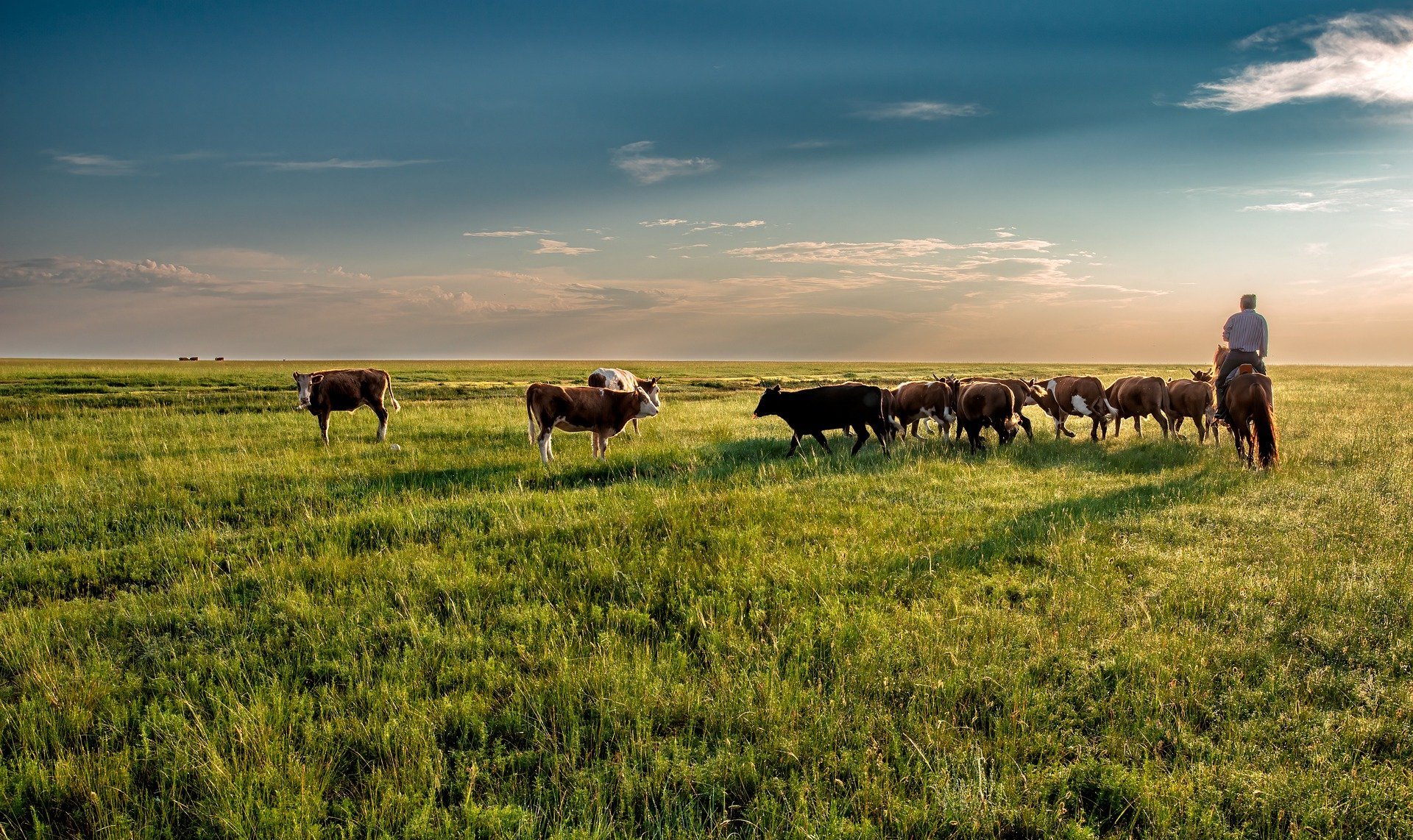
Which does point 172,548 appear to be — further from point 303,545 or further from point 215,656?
point 215,656

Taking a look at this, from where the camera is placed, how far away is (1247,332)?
13.9 metres

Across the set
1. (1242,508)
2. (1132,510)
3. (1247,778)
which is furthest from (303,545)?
(1242,508)

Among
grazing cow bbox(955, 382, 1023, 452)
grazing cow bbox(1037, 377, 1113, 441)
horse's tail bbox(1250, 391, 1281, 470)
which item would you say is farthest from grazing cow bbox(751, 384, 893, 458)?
horse's tail bbox(1250, 391, 1281, 470)

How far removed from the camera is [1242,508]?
999cm

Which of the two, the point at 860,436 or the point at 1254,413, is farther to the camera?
the point at 860,436

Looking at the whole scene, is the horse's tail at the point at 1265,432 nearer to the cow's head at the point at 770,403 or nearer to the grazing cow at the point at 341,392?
the cow's head at the point at 770,403

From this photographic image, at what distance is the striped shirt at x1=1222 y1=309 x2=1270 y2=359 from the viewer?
44.9ft

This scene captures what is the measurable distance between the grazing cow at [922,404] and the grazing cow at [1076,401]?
3563mm

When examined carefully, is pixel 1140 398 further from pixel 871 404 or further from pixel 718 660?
pixel 718 660

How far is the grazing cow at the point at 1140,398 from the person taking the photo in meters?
17.5

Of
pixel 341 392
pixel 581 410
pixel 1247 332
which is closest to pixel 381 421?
pixel 341 392

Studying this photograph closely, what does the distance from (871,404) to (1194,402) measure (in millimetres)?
8360

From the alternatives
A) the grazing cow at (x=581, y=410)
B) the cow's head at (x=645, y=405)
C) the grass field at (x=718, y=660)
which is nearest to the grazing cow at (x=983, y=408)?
the grass field at (x=718, y=660)

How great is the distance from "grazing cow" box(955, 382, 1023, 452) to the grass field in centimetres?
396
